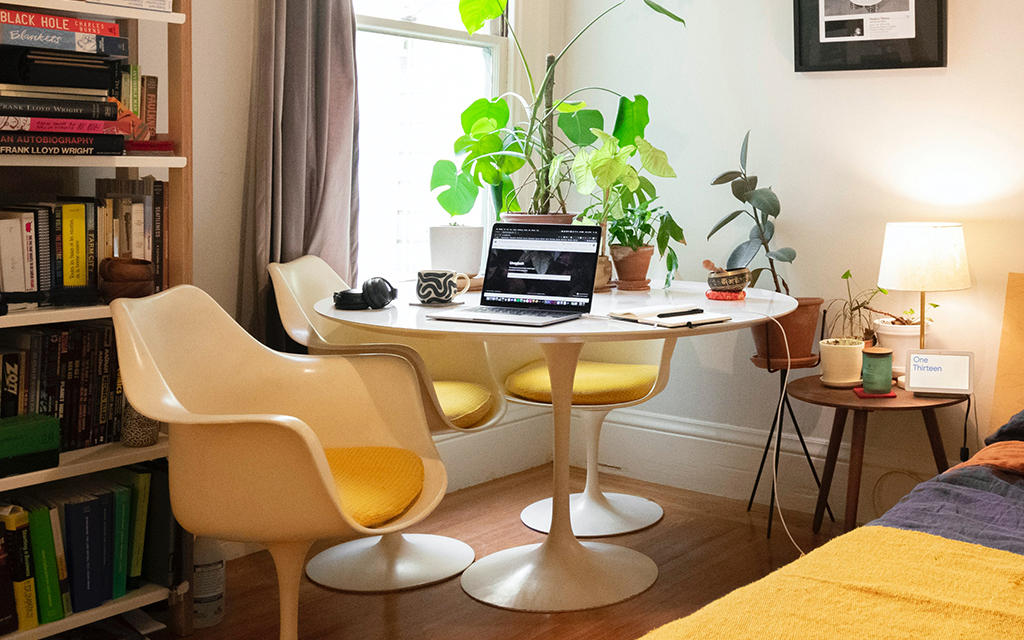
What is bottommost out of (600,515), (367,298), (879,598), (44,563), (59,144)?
(600,515)

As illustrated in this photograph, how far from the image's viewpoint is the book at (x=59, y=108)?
78.0 inches

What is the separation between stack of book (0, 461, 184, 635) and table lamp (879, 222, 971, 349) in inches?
80.7

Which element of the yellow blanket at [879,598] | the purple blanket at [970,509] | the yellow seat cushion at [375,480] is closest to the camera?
the yellow blanket at [879,598]

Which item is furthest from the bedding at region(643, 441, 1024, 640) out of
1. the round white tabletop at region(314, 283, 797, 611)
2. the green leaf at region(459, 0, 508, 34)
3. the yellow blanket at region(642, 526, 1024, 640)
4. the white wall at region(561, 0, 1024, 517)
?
the green leaf at region(459, 0, 508, 34)

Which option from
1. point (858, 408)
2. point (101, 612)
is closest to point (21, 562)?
point (101, 612)

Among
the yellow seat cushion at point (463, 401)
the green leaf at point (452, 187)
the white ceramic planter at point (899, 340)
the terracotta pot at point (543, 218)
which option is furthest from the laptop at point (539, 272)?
the white ceramic planter at point (899, 340)

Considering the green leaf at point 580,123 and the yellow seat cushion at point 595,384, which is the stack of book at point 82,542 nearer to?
the yellow seat cushion at point 595,384

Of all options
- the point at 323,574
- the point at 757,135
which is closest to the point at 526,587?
the point at 323,574

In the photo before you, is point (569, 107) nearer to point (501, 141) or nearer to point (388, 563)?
point (501, 141)

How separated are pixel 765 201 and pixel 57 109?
2024 millimetres

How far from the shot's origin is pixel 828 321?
10.5 ft

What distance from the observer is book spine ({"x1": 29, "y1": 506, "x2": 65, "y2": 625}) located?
2.07 m

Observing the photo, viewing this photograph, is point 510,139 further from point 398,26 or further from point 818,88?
point 818,88

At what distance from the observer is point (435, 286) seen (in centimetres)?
245
